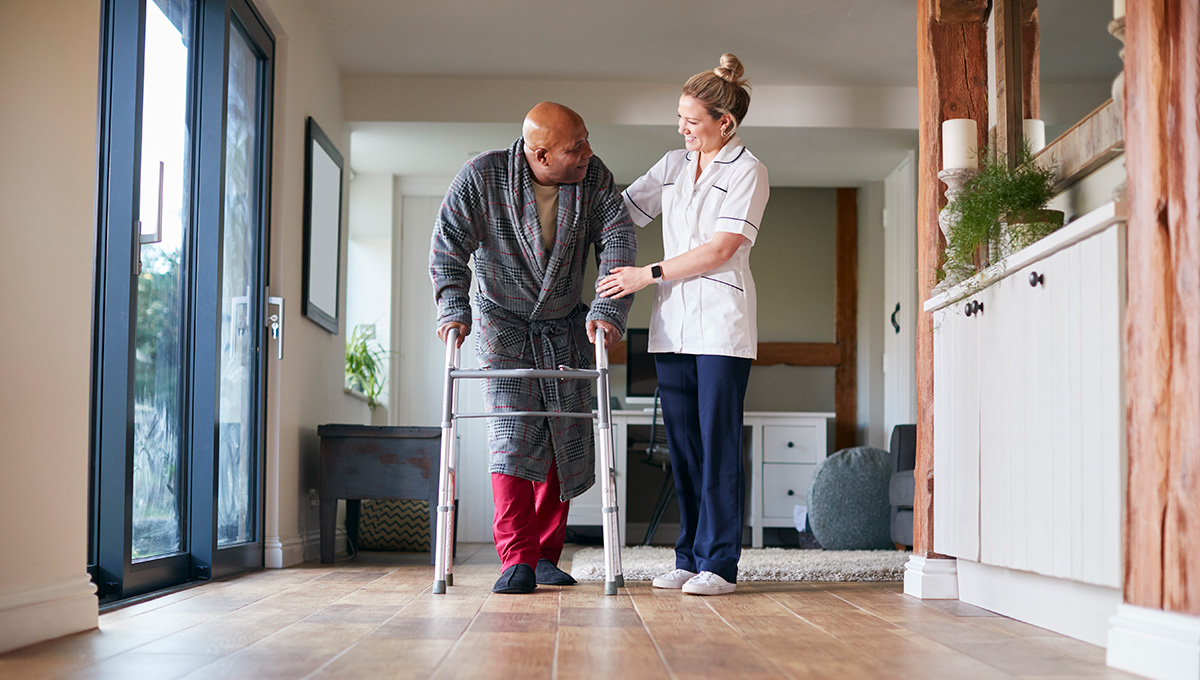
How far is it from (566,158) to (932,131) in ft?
3.54

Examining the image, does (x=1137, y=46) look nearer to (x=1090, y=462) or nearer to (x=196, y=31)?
(x=1090, y=462)

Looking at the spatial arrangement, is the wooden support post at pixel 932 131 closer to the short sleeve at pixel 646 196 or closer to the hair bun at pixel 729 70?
the hair bun at pixel 729 70

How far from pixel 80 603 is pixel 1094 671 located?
178 centimetres

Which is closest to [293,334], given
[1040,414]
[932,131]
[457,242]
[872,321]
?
[457,242]

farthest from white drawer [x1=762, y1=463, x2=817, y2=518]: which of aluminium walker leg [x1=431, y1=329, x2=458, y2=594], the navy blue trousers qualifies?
aluminium walker leg [x1=431, y1=329, x2=458, y2=594]

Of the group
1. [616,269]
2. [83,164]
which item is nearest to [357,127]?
[616,269]

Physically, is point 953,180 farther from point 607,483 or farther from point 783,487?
point 783,487

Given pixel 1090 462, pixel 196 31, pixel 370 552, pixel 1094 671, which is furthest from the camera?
pixel 370 552

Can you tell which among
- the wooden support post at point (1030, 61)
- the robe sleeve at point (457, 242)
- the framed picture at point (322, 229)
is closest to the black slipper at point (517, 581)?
the robe sleeve at point (457, 242)

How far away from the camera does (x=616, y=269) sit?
2.69 m

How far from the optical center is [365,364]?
558 centimetres

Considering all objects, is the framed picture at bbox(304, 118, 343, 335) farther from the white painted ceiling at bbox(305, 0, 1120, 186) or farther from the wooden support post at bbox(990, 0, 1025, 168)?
the wooden support post at bbox(990, 0, 1025, 168)

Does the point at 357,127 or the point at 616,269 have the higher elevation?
the point at 357,127

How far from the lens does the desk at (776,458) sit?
18.5 ft
